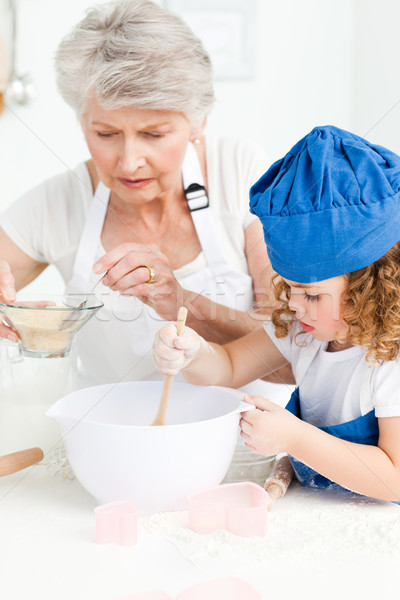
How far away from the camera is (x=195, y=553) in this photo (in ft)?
1.76

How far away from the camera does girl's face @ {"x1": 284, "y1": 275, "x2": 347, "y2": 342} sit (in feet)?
2.19

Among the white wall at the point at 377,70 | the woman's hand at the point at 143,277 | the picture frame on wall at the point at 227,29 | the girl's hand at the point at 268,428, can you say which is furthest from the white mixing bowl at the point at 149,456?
the picture frame on wall at the point at 227,29

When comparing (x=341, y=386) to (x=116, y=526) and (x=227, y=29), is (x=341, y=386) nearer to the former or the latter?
(x=116, y=526)

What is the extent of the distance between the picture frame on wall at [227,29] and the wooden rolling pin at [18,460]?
138cm

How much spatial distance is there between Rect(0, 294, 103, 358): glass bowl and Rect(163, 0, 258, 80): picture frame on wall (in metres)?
1.25

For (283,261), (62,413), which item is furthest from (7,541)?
(283,261)

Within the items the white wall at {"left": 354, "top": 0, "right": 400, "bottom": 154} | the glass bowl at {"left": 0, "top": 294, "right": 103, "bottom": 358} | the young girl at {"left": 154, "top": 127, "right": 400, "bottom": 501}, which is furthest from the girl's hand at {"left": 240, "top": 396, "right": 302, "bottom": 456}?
the white wall at {"left": 354, "top": 0, "right": 400, "bottom": 154}

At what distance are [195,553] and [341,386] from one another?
27cm

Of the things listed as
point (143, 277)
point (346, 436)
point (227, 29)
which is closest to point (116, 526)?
point (346, 436)

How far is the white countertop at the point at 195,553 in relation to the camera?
19.4 inches

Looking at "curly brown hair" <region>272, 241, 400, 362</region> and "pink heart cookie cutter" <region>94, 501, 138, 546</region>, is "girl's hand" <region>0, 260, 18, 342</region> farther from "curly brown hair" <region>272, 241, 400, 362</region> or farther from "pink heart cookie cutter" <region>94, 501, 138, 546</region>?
"curly brown hair" <region>272, 241, 400, 362</region>

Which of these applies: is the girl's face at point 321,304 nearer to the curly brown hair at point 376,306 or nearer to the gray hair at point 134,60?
the curly brown hair at point 376,306

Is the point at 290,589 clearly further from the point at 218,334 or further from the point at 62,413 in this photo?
the point at 218,334

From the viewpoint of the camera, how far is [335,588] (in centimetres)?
49
